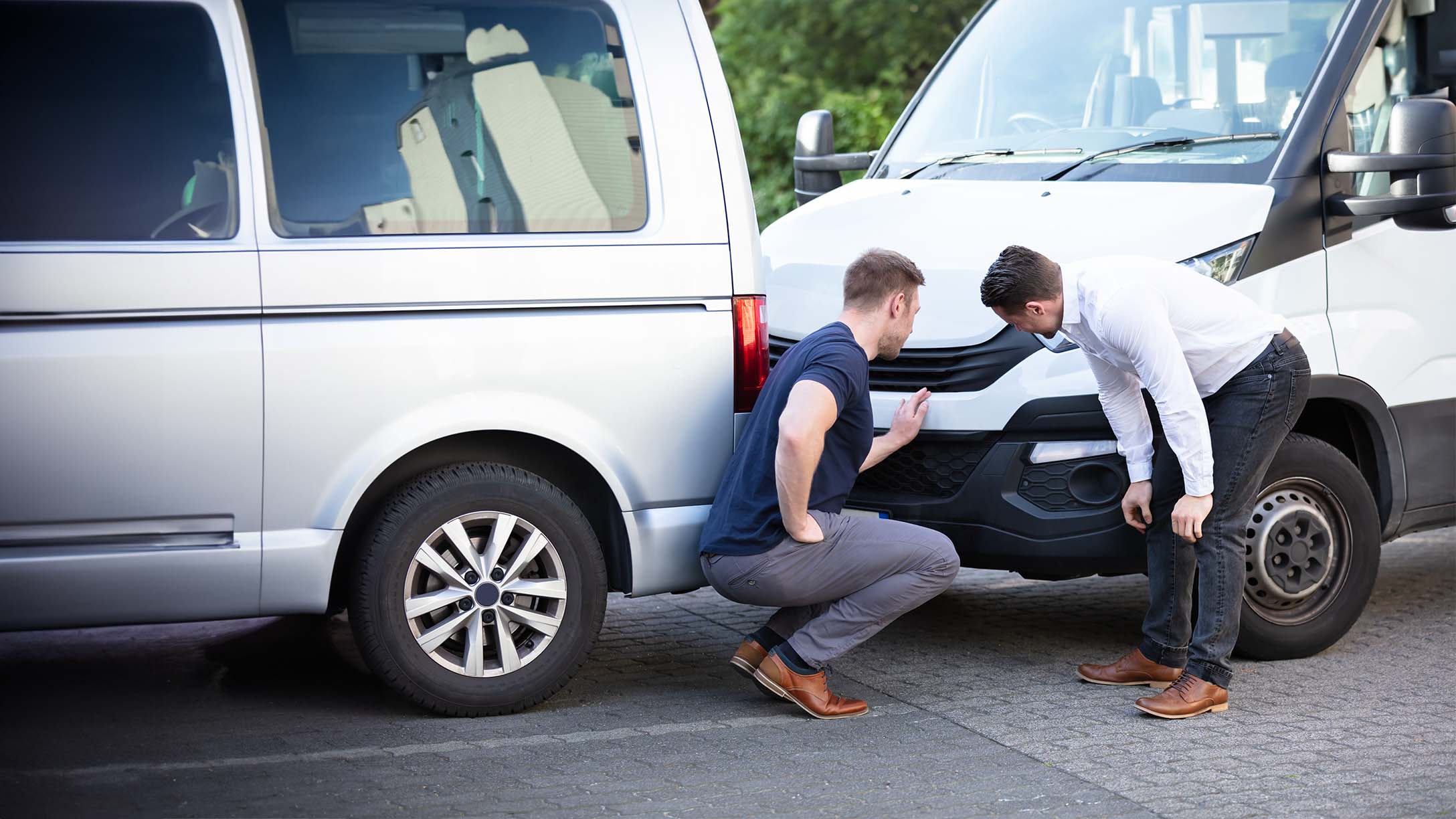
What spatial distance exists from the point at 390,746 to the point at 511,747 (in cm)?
35

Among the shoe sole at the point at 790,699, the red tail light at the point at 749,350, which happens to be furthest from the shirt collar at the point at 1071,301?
the shoe sole at the point at 790,699

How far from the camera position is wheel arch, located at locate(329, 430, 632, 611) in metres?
4.70

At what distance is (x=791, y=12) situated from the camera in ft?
52.3

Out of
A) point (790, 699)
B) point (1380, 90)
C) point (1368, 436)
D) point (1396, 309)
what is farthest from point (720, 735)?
point (1380, 90)

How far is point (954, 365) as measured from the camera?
518 cm

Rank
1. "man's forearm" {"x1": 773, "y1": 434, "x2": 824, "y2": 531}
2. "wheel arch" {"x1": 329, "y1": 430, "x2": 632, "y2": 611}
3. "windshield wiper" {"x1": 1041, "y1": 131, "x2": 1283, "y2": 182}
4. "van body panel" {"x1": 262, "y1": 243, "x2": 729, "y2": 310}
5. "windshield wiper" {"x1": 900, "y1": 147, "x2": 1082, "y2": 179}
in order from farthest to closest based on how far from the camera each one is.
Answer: "windshield wiper" {"x1": 900, "y1": 147, "x2": 1082, "y2": 179} < "windshield wiper" {"x1": 1041, "y1": 131, "x2": 1283, "y2": 182} < "wheel arch" {"x1": 329, "y1": 430, "x2": 632, "y2": 611} < "man's forearm" {"x1": 773, "y1": 434, "x2": 824, "y2": 531} < "van body panel" {"x1": 262, "y1": 243, "x2": 729, "y2": 310}

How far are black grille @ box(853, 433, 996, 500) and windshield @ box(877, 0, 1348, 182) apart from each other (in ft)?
3.78

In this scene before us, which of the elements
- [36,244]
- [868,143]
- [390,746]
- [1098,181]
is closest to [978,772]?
[390,746]

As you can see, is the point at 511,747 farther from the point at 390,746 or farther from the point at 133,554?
Result: the point at 133,554

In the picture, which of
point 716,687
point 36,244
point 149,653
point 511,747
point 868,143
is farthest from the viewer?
point 868,143

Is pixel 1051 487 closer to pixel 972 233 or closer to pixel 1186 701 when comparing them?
pixel 1186 701

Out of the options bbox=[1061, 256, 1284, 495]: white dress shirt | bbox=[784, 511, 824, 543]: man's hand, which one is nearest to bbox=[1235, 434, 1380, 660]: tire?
bbox=[1061, 256, 1284, 495]: white dress shirt

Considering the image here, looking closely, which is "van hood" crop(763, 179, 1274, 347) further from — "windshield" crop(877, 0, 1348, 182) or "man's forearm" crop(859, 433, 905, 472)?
"man's forearm" crop(859, 433, 905, 472)

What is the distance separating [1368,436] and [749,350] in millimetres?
2251
